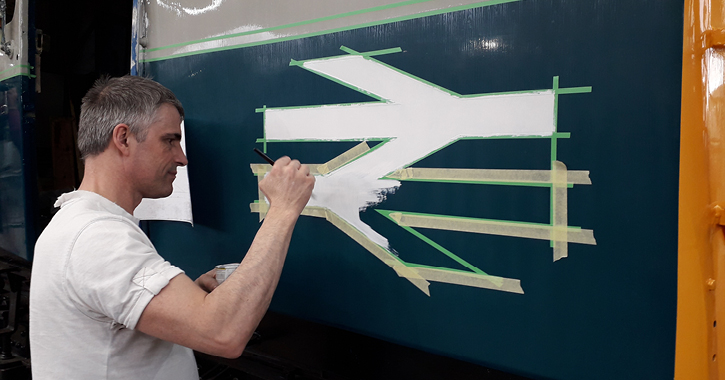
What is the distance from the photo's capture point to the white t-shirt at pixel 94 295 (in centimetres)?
71

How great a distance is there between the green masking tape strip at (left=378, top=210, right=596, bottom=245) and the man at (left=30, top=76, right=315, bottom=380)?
0.26 m

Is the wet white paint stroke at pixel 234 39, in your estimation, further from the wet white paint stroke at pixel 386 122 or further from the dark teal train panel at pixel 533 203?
the wet white paint stroke at pixel 386 122

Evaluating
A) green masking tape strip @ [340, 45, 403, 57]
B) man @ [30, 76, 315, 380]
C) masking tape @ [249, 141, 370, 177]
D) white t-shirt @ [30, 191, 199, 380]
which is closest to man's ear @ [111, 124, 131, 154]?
man @ [30, 76, 315, 380]

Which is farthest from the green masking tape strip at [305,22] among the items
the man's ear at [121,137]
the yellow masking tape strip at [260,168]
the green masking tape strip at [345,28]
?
the man's ear at [121,137]

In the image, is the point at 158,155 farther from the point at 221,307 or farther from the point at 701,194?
the point at 701,194

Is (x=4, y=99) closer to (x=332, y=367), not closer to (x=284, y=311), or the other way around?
(x=284, y=311)

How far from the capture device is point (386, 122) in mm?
998

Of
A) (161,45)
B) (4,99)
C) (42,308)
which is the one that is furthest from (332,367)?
(4,99)

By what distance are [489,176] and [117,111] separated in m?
0.81

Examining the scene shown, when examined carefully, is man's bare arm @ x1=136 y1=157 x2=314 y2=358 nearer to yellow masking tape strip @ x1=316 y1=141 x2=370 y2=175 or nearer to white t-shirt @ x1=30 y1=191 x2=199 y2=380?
white t-shirt @ x1=30 y1=191 x2=199 y2=380

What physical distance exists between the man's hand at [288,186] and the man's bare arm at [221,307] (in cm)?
9

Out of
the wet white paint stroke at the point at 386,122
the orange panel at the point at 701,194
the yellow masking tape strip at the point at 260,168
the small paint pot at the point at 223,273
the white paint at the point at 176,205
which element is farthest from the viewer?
the white paint at the point at 176,205

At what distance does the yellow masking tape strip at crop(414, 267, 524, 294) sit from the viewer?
2.82 ft

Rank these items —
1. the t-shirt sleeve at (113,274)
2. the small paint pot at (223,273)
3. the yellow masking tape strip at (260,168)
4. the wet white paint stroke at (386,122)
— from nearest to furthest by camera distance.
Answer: the t-shirt sleeve at (113,274) < the wet white paint stroke at (386,122) < the small paint pot at (223,273) < the yellow masking tape strip at (260,168)
